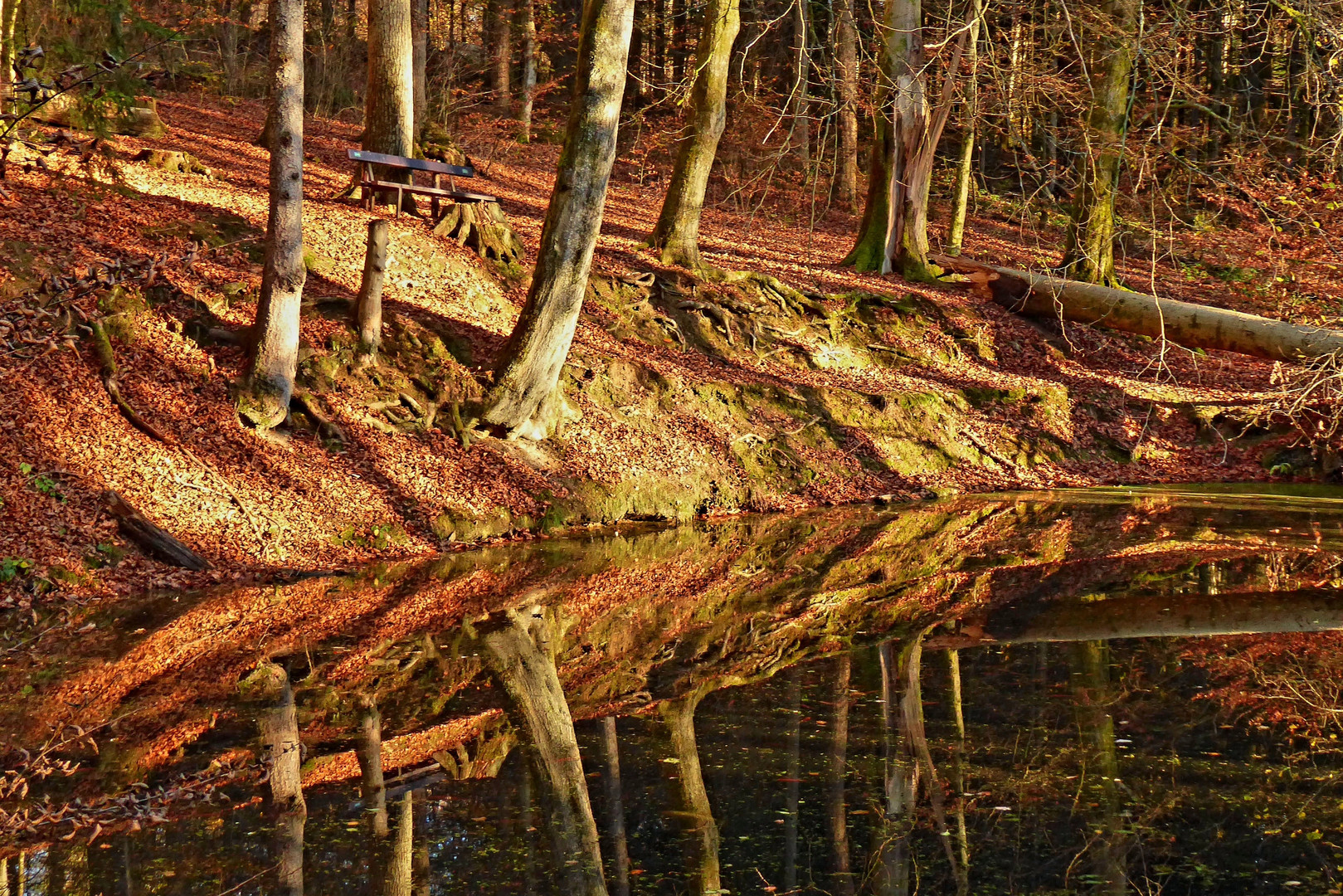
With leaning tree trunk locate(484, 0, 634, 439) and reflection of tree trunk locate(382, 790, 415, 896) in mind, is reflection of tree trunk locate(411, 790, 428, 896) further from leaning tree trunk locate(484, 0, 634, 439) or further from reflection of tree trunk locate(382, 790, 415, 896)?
leaning tree trunk locate(484, 0, 634, 439)

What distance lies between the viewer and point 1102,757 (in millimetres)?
5613

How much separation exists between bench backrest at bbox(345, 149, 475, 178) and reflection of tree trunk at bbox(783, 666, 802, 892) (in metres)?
9.98

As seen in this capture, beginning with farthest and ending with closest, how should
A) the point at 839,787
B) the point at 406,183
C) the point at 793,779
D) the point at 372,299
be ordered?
the point at 406,183 < the point at 372,299 < the point at 793,779 < the point at 839,787

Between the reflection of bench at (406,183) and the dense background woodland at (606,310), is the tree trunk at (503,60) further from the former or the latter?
the reflection of bench at (406,183)

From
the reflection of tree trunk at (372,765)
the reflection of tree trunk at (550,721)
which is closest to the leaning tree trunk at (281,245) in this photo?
the reflection of tree trunk at (550,721)

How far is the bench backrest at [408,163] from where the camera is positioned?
14.5m

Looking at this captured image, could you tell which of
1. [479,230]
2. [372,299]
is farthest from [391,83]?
[372,299]

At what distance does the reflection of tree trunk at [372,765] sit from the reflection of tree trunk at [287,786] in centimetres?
27

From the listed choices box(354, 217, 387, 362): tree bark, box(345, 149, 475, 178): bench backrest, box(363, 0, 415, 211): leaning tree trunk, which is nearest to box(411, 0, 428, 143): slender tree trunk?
box(363, 0, 415, 211): leaning tree trunk

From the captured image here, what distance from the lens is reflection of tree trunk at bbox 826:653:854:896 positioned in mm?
A: 4422

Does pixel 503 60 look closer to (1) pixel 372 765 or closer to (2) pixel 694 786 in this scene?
(1) pixel 372 765

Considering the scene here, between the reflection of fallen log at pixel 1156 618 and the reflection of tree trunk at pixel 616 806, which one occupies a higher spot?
the reflection of tree trunk at pixel 616 806

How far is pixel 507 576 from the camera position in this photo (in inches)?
387

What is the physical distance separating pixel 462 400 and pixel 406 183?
14.6 feet
